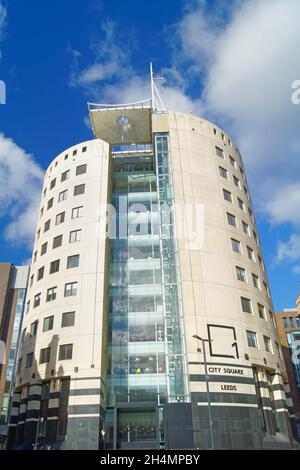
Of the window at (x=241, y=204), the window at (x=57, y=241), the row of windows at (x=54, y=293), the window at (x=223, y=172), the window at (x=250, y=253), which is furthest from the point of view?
the window at (x=223, y=172)

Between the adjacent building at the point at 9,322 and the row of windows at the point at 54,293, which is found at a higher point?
the adjacent building at the point at 9,322

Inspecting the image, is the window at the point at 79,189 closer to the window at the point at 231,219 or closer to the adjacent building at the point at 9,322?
the window at the point at 231,219

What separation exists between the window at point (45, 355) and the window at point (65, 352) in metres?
1.77

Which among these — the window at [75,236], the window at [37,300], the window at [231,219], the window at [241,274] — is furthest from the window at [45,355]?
the window at [231,219]

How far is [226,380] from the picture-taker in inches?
1420

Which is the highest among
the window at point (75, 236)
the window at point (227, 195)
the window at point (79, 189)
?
the window at point (79, 189)

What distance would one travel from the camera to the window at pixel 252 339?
39969mm

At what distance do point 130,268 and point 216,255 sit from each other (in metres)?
10.5

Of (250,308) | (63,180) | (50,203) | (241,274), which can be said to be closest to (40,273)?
(50,203)

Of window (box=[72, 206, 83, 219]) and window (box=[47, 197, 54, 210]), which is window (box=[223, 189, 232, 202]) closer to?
window (box=[72, 206, 83, 219])

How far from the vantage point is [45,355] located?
Answer: 39781 millimetres

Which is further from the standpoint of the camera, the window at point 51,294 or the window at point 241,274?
the window at point 241,274

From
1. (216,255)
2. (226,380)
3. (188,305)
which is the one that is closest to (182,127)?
(216,255)

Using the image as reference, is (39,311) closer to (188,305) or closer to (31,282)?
(31,282)
